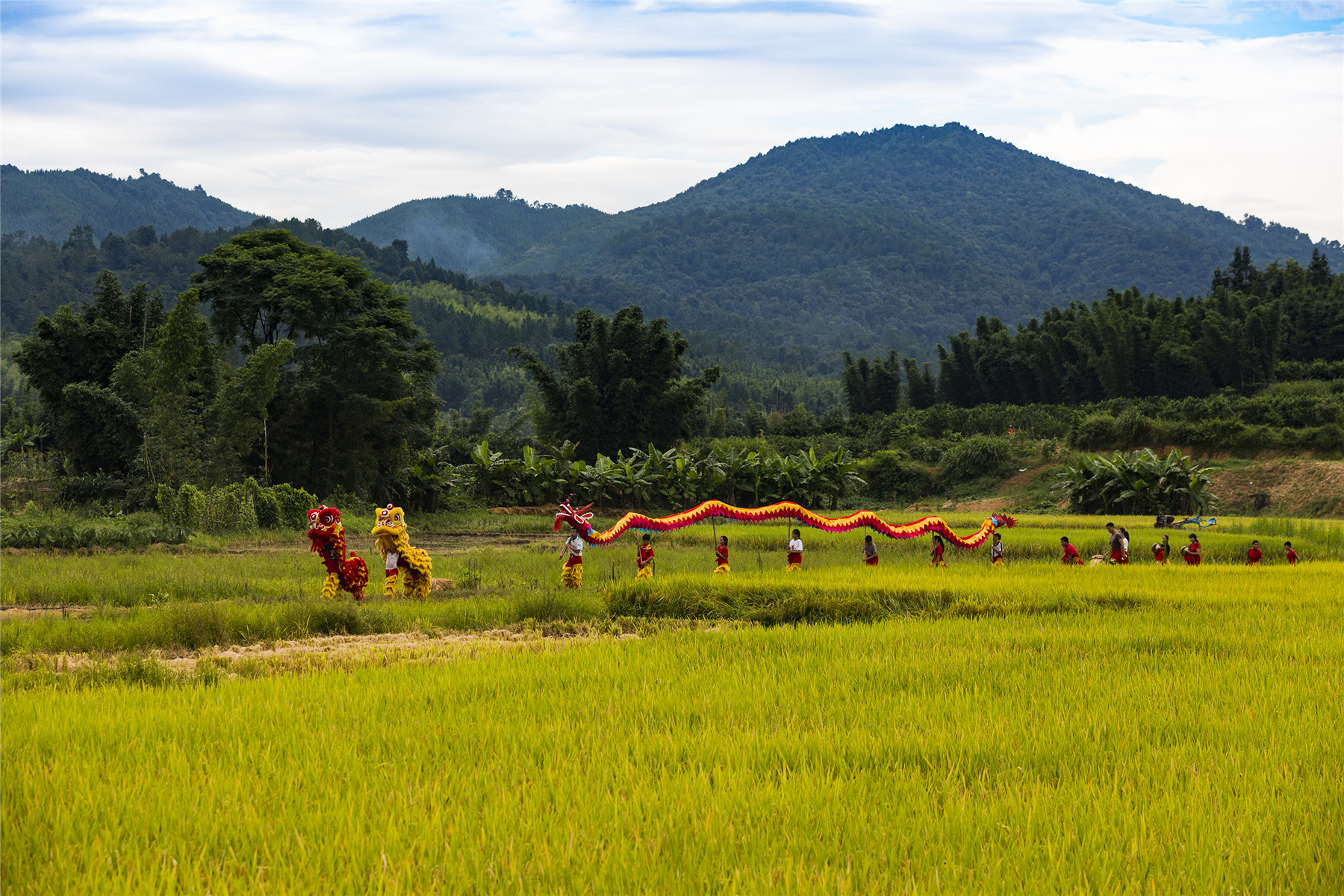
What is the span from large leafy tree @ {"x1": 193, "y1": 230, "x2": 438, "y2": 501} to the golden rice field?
736 inches

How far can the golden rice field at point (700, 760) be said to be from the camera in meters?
3.98

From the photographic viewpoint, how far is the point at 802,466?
117ft

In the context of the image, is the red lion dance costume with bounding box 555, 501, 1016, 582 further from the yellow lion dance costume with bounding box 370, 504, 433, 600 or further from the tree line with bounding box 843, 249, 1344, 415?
the tree line with bounding box 843, 249, 1344, 415

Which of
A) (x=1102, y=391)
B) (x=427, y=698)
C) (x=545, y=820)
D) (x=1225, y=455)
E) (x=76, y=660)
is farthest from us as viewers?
(x=1102, y=391)

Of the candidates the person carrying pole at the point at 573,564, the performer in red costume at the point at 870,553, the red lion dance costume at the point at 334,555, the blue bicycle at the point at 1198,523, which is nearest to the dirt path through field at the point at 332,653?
the red lion dance costume at the point at 334,555

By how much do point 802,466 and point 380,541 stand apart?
922 inches

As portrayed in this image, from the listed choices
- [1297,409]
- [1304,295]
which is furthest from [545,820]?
[1304,295]

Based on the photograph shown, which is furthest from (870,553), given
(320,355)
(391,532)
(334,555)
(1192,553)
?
(320,355)

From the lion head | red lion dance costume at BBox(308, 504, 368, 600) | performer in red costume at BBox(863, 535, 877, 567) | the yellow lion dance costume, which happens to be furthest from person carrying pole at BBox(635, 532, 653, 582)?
red lion dance costume at BBox(308, 504, 368, 600)

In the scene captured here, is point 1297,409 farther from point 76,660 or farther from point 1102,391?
point 76,660

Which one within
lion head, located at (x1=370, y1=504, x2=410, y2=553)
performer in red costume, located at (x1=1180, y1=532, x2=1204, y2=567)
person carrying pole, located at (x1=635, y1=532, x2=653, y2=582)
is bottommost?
performer in red costume, located at (x1=1180, y1=532, x2=1204, y2=567)

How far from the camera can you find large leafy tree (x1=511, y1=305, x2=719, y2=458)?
1592 inches

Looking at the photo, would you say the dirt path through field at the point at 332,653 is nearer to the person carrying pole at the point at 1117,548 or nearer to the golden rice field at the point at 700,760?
the golden rice field at the point at 700,760

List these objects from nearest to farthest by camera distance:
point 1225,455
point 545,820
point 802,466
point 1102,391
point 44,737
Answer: point 545,820, point 44,737, point 802,466, point 1225,455, point 1102,391
